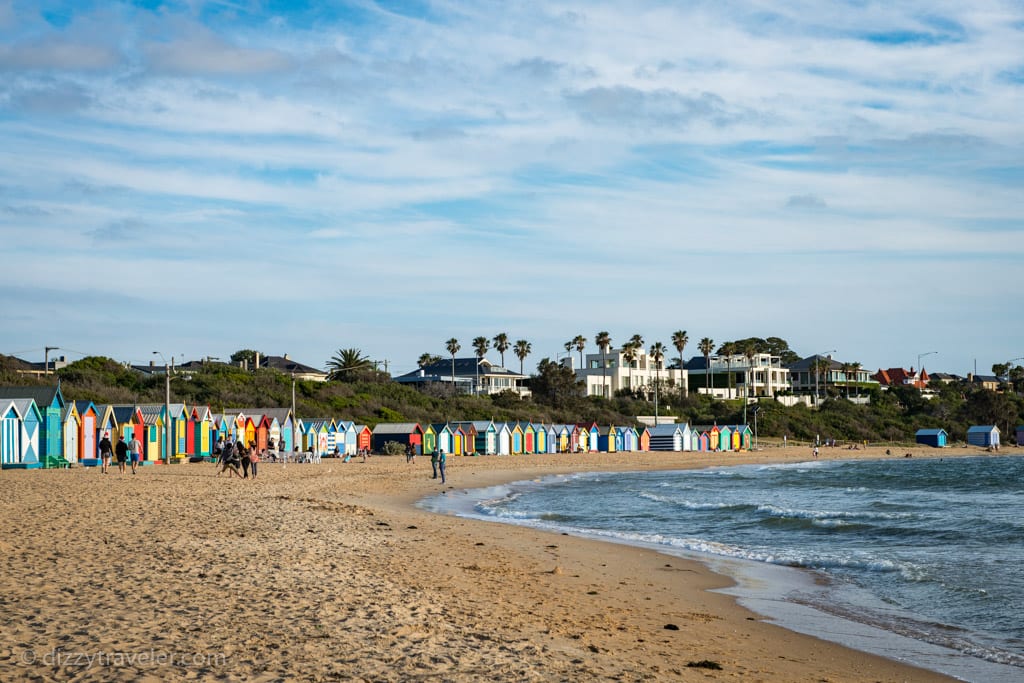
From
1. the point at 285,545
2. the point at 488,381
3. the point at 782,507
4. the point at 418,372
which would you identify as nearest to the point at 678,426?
the point at 488,381

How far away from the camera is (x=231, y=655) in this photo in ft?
29.5

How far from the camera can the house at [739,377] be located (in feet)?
482

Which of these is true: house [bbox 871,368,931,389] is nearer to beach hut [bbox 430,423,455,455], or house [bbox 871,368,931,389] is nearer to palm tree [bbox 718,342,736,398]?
palm tree [bbox 718,342,736,398]

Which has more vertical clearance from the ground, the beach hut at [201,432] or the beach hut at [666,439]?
the beach hut at [201,432]

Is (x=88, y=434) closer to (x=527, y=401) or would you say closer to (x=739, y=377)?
(x=527, y=401)

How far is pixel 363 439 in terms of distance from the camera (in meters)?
71.8

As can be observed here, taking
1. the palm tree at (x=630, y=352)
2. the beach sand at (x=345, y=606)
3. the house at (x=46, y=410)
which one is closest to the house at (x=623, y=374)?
the palm tree at (x=630, y=352)

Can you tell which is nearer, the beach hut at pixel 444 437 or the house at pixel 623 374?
the beach hut at pixel 444 437

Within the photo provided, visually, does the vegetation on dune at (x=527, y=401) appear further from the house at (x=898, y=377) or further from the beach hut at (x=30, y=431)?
the beach hut at (x=30, y=431)

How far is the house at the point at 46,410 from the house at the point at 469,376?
90511 mm

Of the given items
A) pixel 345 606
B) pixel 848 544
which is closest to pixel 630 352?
pixel 848 544

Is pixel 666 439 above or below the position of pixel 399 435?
below

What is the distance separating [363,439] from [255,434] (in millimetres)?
12060

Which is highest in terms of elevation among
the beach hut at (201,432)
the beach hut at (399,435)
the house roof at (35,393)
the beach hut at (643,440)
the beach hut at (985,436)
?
the house roof at (35,393)
